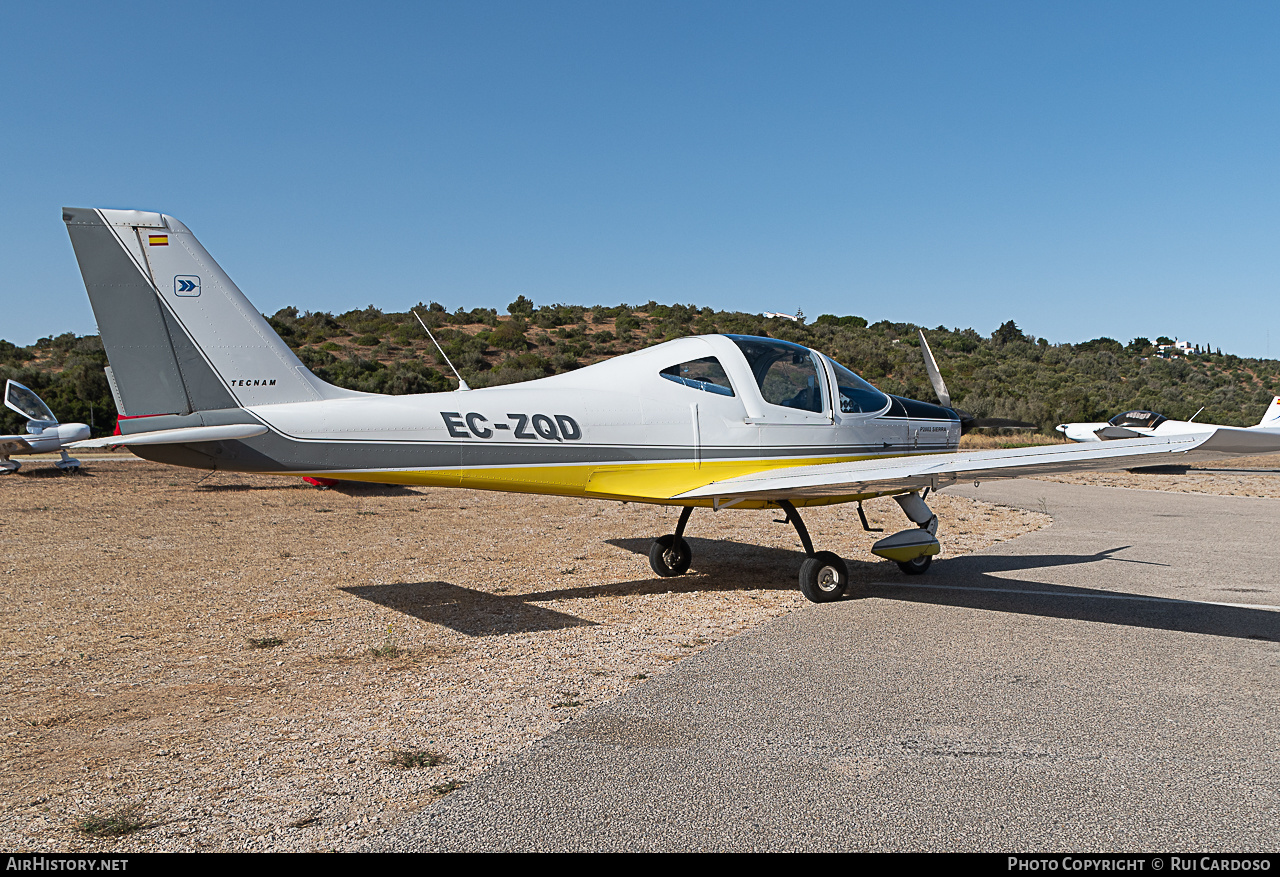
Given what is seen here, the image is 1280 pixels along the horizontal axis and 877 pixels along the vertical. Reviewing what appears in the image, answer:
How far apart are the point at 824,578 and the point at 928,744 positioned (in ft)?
12.8

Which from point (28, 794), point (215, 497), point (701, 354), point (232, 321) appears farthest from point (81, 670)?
point (215, 497)

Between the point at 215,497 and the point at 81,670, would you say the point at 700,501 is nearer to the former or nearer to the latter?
the point at 81,670

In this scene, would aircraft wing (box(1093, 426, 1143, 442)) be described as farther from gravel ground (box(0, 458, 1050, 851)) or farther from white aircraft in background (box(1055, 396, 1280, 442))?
gravel ground (box(0, 458, 1050, 851))

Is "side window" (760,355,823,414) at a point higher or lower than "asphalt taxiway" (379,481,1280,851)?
higher

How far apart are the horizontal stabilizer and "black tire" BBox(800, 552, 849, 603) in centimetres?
505

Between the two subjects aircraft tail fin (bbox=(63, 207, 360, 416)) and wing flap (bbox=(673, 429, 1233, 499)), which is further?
aircraft tail fin (bbox=(63, 207, 360, 416))

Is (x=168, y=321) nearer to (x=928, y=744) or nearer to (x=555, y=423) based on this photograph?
(x=555, y=423)

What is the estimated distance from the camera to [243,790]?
3.66 m

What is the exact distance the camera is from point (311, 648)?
6.24 meters

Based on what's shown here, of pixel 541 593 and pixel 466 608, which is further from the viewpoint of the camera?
pixel 541 593

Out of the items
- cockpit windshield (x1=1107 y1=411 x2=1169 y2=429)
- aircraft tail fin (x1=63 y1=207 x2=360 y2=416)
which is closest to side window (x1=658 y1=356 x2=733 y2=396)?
aircraft tail fin (x1=63 y1=207 x2=360 y2=416)

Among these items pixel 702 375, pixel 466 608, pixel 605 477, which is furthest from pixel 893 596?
pixel 466 608

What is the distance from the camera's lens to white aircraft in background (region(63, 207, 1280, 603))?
627 cm

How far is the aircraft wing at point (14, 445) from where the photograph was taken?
19.7 metres
